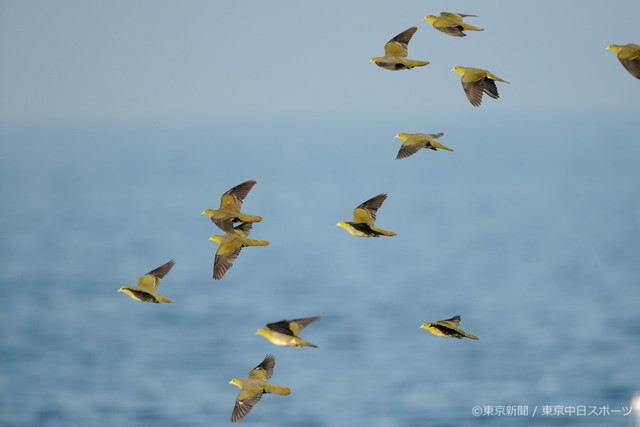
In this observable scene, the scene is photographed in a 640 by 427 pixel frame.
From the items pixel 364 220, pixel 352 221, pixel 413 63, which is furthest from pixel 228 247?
pixel 413 63

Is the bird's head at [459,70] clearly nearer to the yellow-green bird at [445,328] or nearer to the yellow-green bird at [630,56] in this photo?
the yellow-green bird at [630,56]

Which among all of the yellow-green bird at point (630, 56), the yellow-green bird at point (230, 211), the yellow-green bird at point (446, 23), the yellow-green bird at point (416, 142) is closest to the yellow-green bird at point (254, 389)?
the yellow-green bird at point (230, 211)

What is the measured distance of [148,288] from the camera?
1850 centimetres

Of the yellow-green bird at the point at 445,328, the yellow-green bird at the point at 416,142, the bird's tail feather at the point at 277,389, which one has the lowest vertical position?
the bird's tail feather at the point at 277,389

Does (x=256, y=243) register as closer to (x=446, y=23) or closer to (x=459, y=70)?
(x=459, y=70)

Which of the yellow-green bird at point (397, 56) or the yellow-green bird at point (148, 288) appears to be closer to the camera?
the yellow-green bird at point (148, 288)

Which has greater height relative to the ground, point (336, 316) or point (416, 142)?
point (336, 316)

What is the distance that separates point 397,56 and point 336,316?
5187 centimetres

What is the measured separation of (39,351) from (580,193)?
108 m

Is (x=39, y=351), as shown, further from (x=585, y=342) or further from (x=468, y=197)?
(x=468, y=197)

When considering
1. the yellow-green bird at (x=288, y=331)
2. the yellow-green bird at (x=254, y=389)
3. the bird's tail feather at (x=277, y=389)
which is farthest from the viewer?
the yellow-green bird at (x=254, y=389)

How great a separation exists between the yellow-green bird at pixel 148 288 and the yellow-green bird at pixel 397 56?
407cm

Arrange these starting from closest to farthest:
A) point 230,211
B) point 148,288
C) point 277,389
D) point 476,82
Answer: point 277,389 → point 230,211 → point 476,82 → point 148,288

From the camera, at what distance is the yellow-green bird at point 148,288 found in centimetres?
1764
